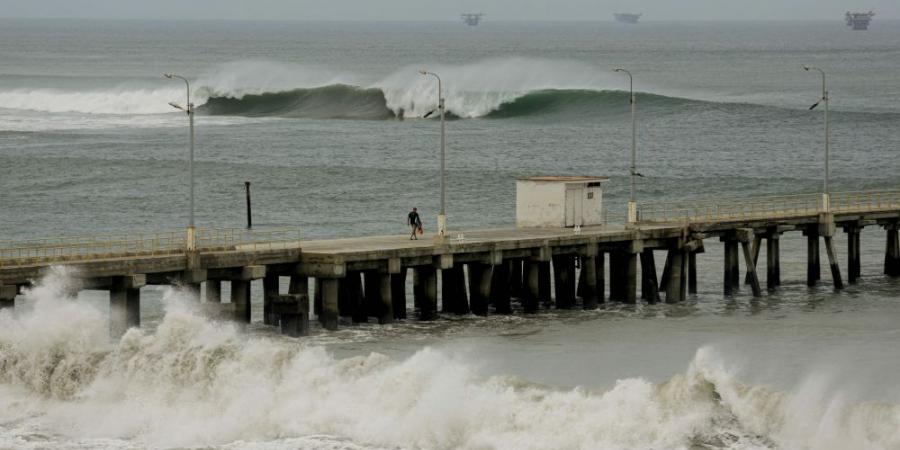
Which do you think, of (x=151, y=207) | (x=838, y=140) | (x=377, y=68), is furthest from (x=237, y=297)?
(x=377, y=68)

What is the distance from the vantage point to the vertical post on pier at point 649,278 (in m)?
46.1

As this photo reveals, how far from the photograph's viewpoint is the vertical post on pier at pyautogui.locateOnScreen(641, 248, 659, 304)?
46.1m

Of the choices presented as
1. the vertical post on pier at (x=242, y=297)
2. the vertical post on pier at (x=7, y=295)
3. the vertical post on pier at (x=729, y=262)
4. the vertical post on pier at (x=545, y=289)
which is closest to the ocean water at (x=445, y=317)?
the vertical post on pier at (x=7, y=295)

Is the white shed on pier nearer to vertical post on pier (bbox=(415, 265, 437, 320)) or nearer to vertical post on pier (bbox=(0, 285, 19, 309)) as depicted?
vertical post on pier (bbox=(415, 265, 437, 320))

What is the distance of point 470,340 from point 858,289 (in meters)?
13.6

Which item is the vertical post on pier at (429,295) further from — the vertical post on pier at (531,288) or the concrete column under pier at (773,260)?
the concrete column under pier at (773,260)

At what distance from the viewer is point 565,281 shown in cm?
4494

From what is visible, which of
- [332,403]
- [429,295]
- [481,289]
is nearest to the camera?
[332,403]

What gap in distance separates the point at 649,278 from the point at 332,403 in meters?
16.5

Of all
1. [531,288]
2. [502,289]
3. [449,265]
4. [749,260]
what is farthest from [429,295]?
[749,260]

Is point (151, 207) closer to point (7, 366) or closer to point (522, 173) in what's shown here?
point (522, 173)

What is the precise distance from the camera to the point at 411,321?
42.5 meters

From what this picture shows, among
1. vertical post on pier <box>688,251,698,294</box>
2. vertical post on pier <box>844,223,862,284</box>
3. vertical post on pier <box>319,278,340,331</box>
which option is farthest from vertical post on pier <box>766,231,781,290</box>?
vertical post on pier <box>319,278,340,331</box>

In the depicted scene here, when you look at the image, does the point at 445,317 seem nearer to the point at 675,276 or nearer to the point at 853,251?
the point at 675,276
